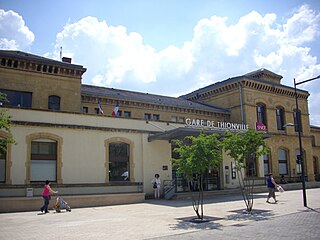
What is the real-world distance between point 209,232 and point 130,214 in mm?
6182

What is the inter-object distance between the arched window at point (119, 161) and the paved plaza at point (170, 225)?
23.5ft

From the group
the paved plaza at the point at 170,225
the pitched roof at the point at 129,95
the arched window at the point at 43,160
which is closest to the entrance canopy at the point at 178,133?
the pitched roof at the point at 129,95

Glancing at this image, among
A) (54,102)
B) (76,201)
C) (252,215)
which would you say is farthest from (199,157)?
(54,102)

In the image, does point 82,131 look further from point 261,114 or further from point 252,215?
point 261,114

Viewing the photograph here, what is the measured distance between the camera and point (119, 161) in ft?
81.1

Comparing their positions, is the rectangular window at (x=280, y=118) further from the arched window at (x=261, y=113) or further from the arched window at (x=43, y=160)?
the arched window at (x=43, y=160)

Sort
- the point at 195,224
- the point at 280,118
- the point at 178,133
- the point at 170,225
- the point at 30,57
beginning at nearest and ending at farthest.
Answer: the point at 170,225 → the point at 195,224 → the point at 178,133 → the point at 30,57 → the point at 280,118

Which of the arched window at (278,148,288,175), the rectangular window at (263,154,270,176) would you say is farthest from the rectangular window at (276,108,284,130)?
the rectangular window at (263,154,270,176)

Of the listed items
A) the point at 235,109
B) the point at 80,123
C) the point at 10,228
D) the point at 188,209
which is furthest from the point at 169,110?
the point at 10,228

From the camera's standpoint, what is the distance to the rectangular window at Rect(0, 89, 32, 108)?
2461cm

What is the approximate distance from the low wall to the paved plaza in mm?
2132

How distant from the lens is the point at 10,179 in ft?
65.8

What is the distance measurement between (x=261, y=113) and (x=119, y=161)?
20.6 metres

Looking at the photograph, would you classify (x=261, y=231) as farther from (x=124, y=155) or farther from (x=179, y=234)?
(x=124, y=155)
